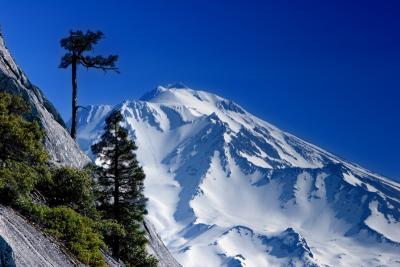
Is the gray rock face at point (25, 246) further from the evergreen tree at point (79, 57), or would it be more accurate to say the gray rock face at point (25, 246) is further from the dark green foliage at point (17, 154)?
the evergreen tree at point (79, 57)

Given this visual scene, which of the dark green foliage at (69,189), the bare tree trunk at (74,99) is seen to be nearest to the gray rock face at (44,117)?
the bare tree trunk at (74,99)

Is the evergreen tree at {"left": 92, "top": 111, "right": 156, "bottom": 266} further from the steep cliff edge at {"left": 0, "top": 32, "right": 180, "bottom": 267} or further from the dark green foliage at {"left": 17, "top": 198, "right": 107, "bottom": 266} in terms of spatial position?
the dark green foliage at {"left": 17, "top": 198, "right": 107, "bottom": 266}

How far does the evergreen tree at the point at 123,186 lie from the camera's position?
111 feet

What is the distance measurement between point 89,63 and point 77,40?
7.22 ft

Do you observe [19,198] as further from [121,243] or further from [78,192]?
[121,243]

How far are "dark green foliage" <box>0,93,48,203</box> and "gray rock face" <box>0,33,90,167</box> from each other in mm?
6052

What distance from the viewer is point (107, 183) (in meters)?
33.8

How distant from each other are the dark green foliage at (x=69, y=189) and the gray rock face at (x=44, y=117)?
5.96 m

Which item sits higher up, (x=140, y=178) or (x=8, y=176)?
(x=140, y=178)

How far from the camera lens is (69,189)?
98.1ft

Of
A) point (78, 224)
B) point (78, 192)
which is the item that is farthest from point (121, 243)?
point (78, 224)

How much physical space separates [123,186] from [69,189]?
484cm

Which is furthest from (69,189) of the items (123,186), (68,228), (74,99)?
(74,99)

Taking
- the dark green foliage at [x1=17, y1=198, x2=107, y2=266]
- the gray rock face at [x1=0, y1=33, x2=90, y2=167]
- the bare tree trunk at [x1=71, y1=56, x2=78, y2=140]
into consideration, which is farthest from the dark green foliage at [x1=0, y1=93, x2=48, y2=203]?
the bare tree trunk at [x1=71, y1=56, x2=78, y2=140]
